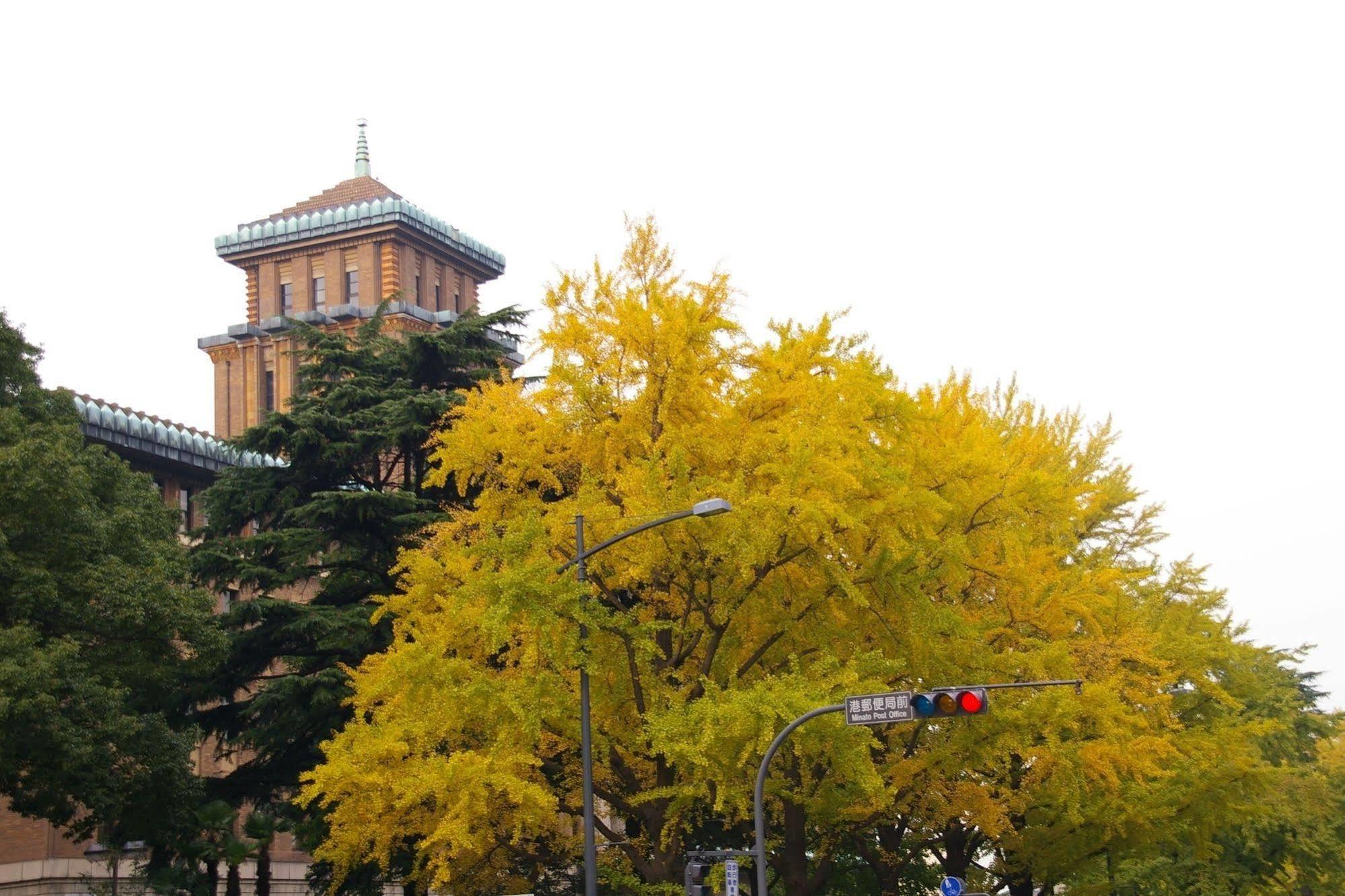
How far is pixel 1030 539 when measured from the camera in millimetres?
33656

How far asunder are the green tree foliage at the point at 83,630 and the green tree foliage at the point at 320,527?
1.92 meters

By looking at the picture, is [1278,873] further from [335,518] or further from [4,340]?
[4,340]

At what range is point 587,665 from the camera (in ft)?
84.1

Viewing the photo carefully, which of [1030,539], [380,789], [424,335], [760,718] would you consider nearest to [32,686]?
[380,789]

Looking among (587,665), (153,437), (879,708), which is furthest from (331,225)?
(879,708)

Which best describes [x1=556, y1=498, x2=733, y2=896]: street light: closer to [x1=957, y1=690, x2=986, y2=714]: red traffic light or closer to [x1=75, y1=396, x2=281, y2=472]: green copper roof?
[x1=957, y1=690, x2=986, y2=714]: red traffic light

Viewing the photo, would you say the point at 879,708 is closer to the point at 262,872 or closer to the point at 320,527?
the point at 320,527

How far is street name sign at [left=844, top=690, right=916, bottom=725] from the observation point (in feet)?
70.9

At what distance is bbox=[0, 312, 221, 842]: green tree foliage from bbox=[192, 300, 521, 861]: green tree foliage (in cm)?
192

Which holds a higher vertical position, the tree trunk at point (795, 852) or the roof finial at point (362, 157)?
the roof finial at point (362, 157)

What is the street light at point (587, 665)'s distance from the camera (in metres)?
23.0

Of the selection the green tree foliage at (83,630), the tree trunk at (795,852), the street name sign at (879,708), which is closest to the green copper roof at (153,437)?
the green tree foliage at (83,630)

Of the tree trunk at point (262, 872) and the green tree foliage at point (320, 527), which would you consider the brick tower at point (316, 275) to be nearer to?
the green tree foliage at point (320, 527)

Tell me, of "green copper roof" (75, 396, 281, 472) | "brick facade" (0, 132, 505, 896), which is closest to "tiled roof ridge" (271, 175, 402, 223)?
"brick facade" (0, 132, 505, 896)
